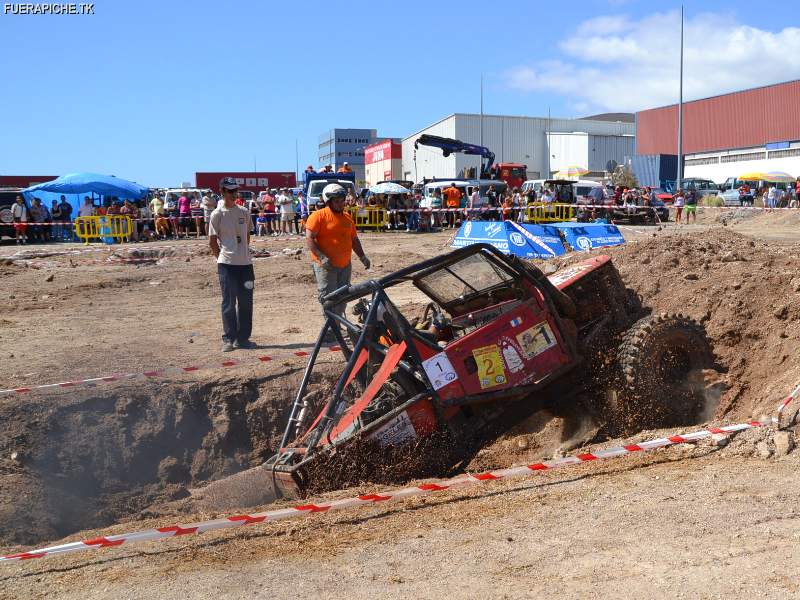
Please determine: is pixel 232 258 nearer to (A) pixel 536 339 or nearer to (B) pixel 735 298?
(A) pixel 536 339

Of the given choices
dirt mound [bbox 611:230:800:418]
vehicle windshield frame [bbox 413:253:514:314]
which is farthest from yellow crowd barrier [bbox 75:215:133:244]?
vehicle windshield frame [bbox 413:253:514:314]

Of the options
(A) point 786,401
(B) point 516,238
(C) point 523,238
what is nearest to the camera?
(A) point 786,401

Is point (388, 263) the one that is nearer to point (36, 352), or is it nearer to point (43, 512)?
point (36, 352)

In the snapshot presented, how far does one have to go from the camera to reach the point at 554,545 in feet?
13.3

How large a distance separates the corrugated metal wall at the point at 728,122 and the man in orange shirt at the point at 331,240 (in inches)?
2036

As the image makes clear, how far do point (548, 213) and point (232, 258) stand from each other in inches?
795

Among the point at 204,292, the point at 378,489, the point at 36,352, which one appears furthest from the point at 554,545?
the point at 204,292

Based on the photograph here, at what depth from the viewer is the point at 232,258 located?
8.55 metres

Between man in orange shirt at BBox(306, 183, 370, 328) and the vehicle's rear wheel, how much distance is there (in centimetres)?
298

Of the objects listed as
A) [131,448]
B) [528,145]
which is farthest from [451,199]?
[528,145]

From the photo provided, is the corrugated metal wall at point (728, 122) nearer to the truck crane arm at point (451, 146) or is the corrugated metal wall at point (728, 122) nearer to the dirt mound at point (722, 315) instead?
the truck crane arm at point (451, 146)

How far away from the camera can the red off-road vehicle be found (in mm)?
5629

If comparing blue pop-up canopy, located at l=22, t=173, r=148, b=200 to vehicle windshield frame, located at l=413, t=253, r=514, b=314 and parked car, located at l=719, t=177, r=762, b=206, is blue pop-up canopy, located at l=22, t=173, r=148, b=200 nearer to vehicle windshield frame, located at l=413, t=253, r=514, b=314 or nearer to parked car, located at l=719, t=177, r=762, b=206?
vehicle windshield frame, located at l=413, t=253, r=514, b=314

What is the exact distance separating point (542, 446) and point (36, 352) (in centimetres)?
592
